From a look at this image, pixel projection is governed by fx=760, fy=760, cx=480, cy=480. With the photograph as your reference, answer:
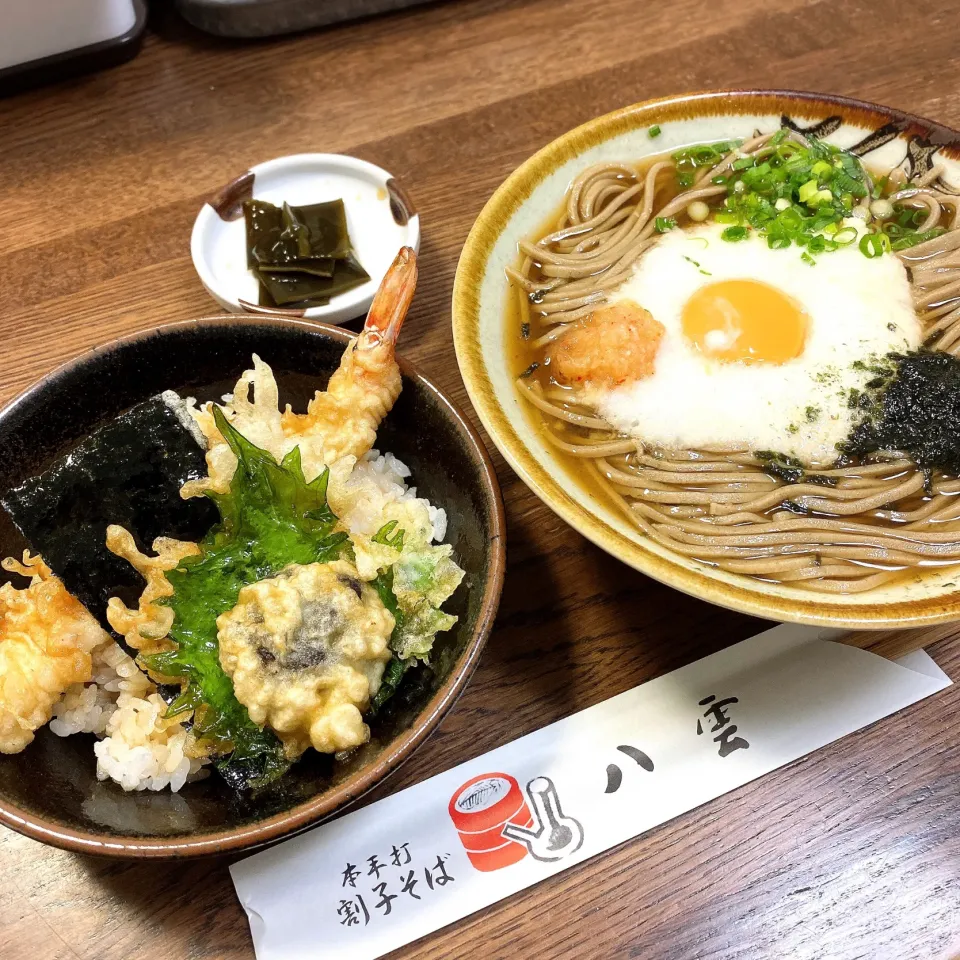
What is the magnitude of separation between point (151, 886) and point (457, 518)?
39.6 inches

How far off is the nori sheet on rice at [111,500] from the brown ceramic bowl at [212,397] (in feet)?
0.30

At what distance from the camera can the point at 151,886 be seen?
1592mm

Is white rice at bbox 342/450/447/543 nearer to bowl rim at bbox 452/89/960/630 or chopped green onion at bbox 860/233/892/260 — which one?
bowl rim at bbox 452/89/960/630

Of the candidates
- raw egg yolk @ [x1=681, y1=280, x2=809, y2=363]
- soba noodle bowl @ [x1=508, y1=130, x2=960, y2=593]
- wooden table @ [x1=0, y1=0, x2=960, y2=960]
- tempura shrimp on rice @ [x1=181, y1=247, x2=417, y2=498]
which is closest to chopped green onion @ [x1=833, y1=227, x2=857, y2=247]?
soba noodle bowl @ [x1=508, y1=130, x2=960, y2=593]

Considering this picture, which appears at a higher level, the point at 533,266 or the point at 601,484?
the point at 533,266

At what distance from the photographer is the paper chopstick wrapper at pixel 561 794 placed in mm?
1534

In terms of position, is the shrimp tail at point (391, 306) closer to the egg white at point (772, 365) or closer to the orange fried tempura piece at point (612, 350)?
the orange fried tempura piece at point (612, 350)

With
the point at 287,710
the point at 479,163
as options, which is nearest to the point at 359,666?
the point at 287,710

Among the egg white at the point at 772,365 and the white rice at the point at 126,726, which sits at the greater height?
the egg white at the point at 772,365

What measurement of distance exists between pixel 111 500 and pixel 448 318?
118cm

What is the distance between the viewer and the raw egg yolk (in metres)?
2.05

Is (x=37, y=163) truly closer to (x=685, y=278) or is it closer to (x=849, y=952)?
(x=685, y=278)

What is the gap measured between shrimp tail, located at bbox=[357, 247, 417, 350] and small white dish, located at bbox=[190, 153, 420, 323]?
427mm

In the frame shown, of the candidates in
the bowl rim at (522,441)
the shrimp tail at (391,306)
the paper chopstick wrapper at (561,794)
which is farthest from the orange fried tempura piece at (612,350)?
the paper chopstick wrapper at (561,794)
